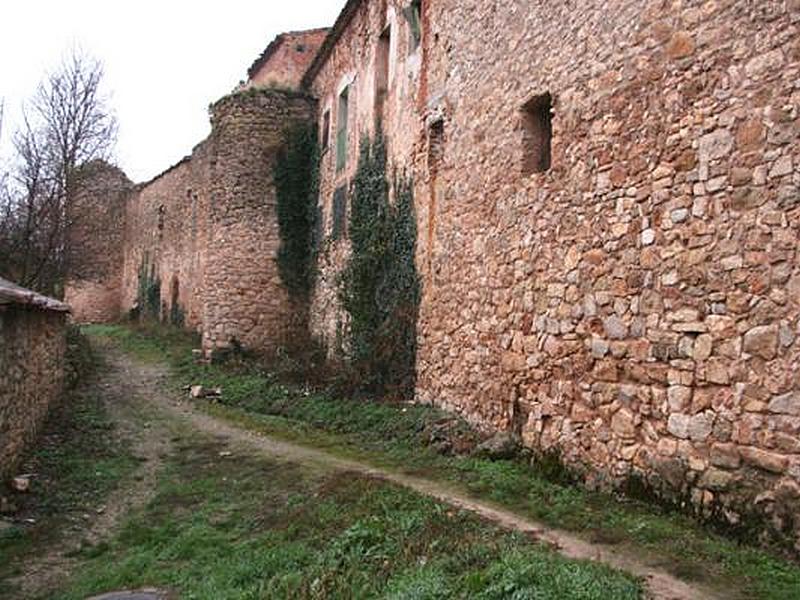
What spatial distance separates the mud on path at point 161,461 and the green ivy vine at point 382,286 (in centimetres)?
218

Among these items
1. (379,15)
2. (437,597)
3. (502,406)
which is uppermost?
(379,15)

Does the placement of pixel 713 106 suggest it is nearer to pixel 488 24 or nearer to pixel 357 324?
pixel 488 24

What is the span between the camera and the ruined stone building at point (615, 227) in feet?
17.3

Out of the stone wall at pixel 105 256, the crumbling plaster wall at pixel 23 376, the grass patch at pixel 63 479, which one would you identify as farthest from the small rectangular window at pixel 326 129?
the stone wall at pixel 105 256

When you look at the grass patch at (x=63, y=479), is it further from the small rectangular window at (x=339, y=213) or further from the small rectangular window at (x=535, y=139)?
the small rectangular window at (x=535, y=139)

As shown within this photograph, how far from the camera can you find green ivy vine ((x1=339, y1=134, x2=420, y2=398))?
1167cm

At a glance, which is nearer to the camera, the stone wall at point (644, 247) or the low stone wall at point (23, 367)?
the stone wall at point (644, 247)

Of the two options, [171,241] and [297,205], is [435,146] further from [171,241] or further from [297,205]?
[171,241]

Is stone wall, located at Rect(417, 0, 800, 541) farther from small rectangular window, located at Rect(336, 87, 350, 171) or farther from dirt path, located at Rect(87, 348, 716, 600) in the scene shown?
small rectangular window, located at Rect(336, 87, 350, 171)

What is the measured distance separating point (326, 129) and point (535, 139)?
32.0ft

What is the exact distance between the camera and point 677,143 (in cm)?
615

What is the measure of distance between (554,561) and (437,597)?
2.48 feet

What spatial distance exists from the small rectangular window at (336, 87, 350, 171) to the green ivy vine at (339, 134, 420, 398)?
197 centimetres

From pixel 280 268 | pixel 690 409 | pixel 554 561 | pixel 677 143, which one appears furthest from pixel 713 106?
pixel 280 268
